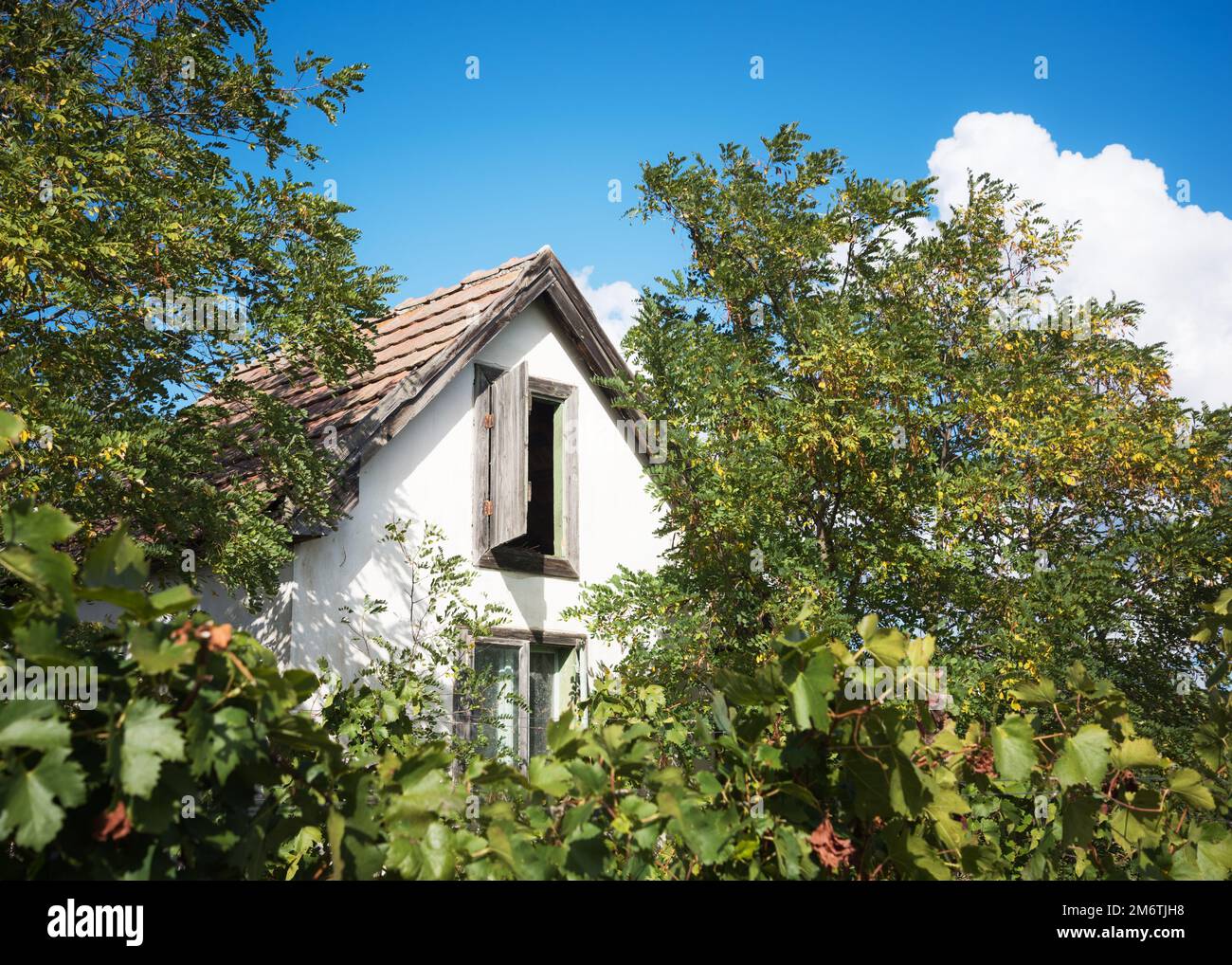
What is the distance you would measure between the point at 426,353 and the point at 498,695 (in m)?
3.52

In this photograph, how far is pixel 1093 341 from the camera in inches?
641

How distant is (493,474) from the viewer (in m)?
10.8

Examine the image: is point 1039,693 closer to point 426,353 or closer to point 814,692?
point 814,692

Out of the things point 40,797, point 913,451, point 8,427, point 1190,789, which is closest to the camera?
point 40,797

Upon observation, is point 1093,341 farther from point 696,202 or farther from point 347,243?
point 347,243

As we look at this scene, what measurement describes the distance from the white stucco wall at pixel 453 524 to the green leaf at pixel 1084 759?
746 cm

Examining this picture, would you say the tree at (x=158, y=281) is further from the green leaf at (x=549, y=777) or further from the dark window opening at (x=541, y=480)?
the green leaf at (x=549, y=777)

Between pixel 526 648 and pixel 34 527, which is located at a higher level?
pixel 34 527

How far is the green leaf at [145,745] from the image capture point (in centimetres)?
160

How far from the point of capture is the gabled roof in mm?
9734

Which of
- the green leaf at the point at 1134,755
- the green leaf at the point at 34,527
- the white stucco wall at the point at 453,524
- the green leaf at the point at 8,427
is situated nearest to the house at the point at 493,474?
the white stucco wall at the point at 453,524

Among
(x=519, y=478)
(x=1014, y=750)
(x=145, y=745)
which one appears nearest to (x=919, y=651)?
(x=1014, y=750)
